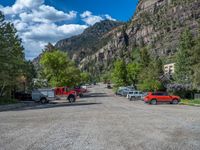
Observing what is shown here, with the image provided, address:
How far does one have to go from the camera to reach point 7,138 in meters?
13.7

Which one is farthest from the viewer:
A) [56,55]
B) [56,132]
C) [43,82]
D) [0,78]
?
[43,82]

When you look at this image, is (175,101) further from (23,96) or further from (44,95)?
(23,96)

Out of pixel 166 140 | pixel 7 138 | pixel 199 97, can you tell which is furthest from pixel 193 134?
pixel 199 97

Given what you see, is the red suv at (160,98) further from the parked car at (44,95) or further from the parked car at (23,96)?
the parked car at (23,96)

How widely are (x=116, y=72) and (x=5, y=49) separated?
56.8m

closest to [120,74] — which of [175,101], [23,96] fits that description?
[23,96]

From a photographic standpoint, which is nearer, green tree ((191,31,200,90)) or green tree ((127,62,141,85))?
green tree ((191,31,200,90))

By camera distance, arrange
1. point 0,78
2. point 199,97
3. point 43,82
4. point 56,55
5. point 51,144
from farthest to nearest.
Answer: point 43,82, point 56,55, point 199,97, point 0,78, point 51,144

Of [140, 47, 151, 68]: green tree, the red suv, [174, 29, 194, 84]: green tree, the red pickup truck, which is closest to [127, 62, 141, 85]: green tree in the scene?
[140, 47, 151, 68]: green tree

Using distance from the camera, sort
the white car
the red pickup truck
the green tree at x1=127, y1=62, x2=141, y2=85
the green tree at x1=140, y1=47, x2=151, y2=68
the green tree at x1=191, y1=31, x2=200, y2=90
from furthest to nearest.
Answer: the green tree at x1=127, y1=62, x2=141, y2=85 → the green tree at x1=140, y1=47, x2=151, y2=68 → the white car → the red pickup truck → the green tree at x1=191, y1=31, x2=200, y2=90

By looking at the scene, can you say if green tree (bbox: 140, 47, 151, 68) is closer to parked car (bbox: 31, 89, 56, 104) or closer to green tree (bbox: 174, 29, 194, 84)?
green tree (bbox: 174, 29, 194, 84)

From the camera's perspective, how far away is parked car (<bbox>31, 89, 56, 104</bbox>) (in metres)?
50.2

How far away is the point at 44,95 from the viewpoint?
1989 inches

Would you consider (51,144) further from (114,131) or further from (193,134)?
(193,134)
